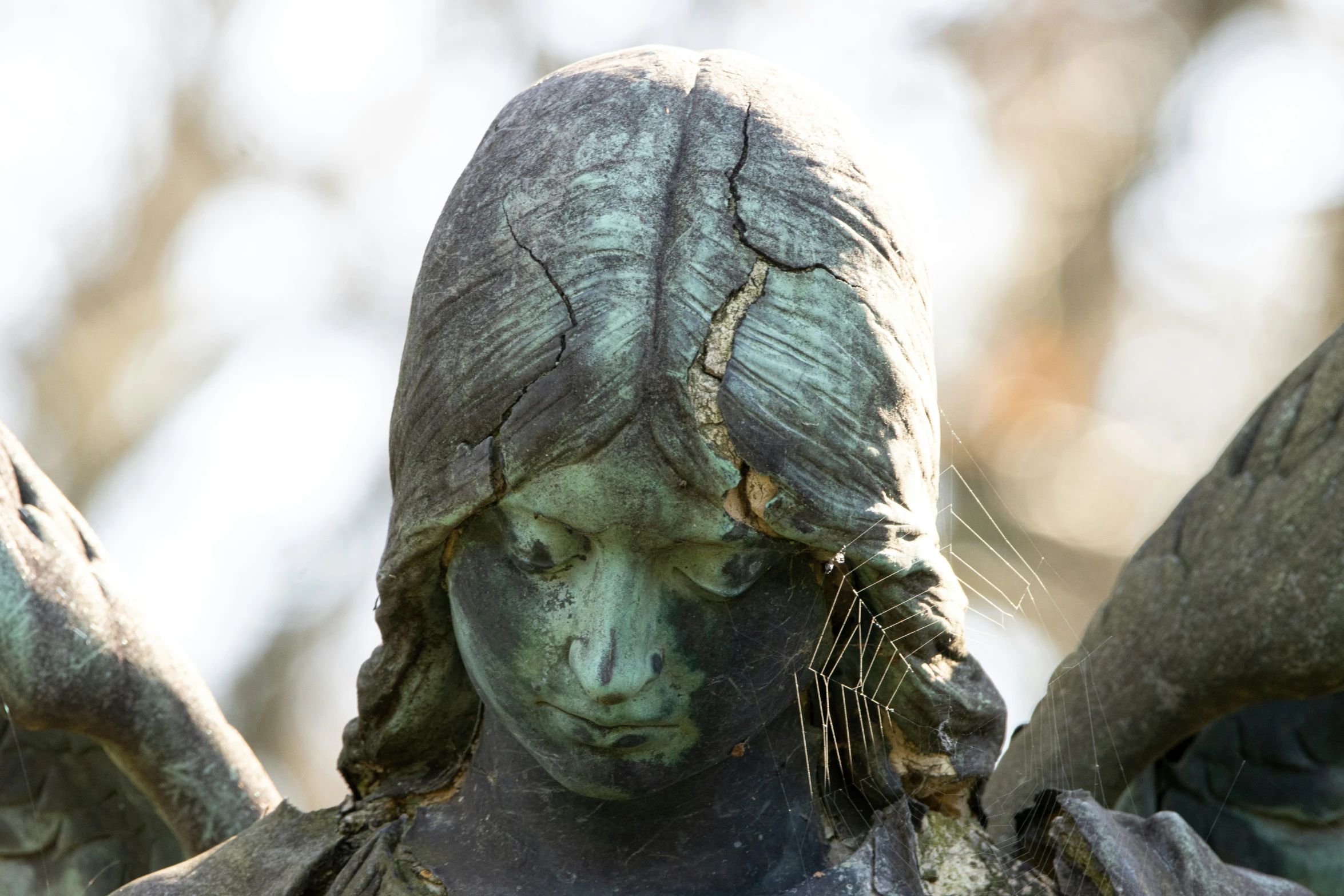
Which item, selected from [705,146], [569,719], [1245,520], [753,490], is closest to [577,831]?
[569,719]

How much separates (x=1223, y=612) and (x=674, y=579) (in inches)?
48.3

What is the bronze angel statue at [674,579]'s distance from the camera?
213 cm

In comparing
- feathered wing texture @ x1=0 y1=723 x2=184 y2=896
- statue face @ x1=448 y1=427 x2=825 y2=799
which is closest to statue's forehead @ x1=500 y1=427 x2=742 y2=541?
statue face @ x1=448 y1=427 x2=825 y2=799

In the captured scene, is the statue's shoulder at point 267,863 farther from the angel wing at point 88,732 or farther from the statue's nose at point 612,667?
the statue's nose at point 612,667

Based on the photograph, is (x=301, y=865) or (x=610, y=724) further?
(x=301, y=865)

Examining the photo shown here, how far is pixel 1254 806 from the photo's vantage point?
3.09 m

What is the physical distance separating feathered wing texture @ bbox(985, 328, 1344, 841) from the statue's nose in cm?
83

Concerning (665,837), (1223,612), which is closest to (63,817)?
(665,837)

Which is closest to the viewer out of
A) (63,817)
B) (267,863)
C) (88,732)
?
(267,863)

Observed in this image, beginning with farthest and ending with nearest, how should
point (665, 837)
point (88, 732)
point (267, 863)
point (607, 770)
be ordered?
point (88, 732), point (267, 863), point (665, 837), point (607, 770)

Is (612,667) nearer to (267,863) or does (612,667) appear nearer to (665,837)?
(665,837)

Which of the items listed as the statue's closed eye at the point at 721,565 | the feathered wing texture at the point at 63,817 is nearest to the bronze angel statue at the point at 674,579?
the statue's closed eye at the point at 721,565

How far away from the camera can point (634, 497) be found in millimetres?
2111

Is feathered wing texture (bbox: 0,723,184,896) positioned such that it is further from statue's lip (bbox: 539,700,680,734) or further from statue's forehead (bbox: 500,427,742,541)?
statue's forehead (bbox: 500,427,742,541)
